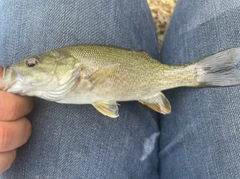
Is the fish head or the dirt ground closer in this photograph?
the fish head

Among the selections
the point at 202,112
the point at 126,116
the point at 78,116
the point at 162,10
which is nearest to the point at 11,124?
the point at 78,116

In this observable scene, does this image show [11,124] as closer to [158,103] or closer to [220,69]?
[158,103]

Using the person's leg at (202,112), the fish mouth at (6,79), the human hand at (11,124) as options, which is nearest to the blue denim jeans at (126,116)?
the person's leg at (202,112)

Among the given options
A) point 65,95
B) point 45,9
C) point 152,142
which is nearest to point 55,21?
point 45,9

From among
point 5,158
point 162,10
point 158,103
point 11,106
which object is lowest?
point 162,10

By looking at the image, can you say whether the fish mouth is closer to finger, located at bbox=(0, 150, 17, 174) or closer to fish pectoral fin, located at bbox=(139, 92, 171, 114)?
finger, located at bbox=(0, 150, 17, 174)

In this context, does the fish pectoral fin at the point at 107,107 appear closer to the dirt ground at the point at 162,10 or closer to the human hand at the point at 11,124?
the human hand at the point at 11,124

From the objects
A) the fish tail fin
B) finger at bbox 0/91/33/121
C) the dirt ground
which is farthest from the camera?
the dirt ground

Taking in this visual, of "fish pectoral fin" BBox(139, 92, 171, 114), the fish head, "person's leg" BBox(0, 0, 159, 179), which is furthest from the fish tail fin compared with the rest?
the fish head
